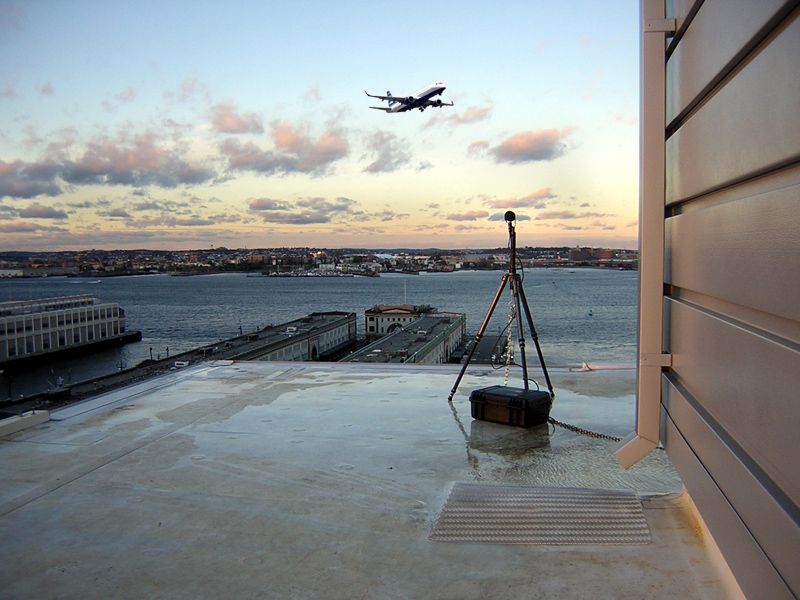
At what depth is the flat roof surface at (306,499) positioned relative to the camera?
2.23 metres

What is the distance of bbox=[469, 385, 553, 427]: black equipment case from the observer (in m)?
4.39

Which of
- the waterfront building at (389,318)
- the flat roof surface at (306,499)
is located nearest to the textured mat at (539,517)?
the flat roof surface at (306,499)

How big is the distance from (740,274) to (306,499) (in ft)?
7.91

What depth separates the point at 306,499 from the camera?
3020 millimetres

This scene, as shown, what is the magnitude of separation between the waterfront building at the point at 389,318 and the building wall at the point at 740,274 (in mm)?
53435

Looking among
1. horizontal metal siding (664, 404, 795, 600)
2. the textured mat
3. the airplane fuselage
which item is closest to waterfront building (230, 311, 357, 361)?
the airplane fuselage

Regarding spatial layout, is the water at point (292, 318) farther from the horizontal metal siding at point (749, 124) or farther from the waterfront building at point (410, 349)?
the horizontal metal siding at point (749, 124)

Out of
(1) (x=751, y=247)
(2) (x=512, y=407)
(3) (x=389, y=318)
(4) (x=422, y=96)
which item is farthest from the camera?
Answer: (3) (x=389, y=318)

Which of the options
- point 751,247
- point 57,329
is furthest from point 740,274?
point 57,329

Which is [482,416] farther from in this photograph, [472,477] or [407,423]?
[472,477]

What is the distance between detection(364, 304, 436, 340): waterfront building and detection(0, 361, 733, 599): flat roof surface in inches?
1989

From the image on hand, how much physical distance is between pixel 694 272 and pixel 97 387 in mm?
29578

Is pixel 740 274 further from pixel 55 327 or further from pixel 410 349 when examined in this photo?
pixel 55 327

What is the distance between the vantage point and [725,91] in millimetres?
1312
